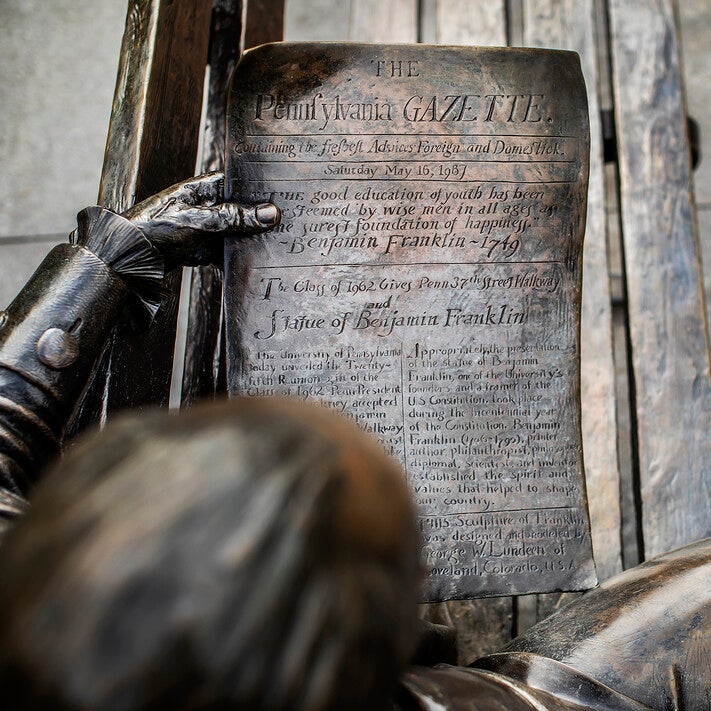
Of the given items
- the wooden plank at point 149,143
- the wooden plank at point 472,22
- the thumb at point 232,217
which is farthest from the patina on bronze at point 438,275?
the wooden plank at point 472,22

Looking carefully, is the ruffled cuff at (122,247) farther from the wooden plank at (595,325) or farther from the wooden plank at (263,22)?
the wooden plank at (595,325)

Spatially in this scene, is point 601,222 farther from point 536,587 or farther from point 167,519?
point 167,519

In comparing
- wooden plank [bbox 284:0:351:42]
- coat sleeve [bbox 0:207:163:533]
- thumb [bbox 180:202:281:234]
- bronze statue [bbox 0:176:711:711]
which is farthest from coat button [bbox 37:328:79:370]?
wooden plank [bbox 284:0:351:42]

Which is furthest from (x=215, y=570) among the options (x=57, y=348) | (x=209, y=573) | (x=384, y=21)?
(x=384, y=21)

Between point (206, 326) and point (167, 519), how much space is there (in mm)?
1194

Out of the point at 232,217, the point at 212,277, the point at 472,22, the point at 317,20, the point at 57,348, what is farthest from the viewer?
the point at 317,20

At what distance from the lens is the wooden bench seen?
4.22 ft

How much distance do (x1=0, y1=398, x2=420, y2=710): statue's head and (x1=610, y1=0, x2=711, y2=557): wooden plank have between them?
53.4 inches

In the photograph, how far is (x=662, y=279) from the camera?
1.75 meters

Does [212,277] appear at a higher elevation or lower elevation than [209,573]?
higher

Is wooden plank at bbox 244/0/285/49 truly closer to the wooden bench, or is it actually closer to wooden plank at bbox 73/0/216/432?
the wooden bench

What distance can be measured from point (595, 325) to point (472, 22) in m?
0.85

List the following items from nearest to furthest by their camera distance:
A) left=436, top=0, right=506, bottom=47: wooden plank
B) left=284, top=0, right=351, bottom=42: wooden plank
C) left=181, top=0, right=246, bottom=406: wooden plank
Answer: left=181, top=0, right=246, bottom=406: wooden plank → left=436, top=0, right=506, bottom=47: wooden plank → left=284, top=0, right=351, bottom=42: wooden plank

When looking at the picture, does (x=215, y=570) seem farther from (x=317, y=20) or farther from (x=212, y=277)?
(x=317, y=20)
